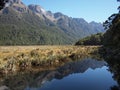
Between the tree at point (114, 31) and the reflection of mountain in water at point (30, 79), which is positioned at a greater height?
the tree at point (114, 31)

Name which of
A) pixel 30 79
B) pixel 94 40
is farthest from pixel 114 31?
pixel 94 40

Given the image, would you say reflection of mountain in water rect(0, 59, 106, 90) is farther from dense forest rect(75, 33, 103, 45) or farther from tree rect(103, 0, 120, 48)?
dense forest rect(75, 33, 103, 45)

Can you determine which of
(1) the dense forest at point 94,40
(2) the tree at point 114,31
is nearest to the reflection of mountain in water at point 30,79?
(2) the tree at point 114,31

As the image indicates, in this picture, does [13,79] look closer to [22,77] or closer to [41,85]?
[22,77]

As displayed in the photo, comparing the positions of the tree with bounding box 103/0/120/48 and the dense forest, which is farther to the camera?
the dense forest

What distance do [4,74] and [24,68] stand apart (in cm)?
628

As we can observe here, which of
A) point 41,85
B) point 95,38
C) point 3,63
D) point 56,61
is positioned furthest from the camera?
point 95,38

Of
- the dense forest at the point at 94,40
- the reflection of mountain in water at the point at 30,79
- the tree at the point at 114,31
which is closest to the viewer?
the reflection of mountain in water at the point at 30,79

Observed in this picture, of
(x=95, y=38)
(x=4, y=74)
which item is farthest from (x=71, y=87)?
(x=95, y=38)

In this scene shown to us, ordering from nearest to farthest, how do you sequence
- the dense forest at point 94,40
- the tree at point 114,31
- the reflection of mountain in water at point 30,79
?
the reflection of mountain in water at point 30,79 < the tree at point 114,31 < the dense forest at point 94,40

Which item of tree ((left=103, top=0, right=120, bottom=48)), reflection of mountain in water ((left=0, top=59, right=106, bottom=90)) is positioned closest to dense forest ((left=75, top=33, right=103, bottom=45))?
tree ((left=103, top=0, right=120, bottom=48))

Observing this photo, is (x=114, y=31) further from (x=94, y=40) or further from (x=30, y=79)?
(x=94, y=40)

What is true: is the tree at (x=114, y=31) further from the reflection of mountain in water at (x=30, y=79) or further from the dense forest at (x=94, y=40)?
the dense forest at (x=94, y=40)

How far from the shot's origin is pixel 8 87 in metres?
29.1
